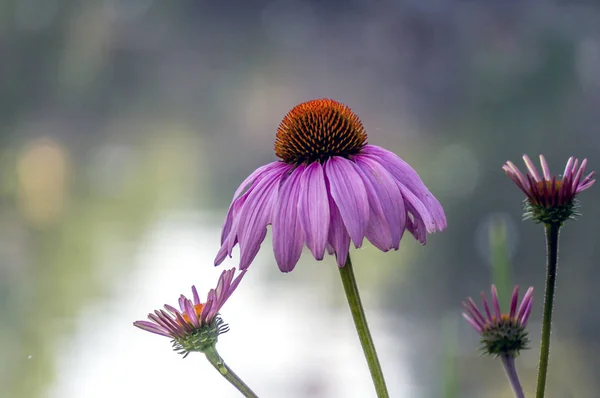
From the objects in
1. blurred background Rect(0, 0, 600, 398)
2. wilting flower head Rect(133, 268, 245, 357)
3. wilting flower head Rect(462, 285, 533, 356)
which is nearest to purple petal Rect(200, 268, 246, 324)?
wilting flower head Rect(133, 268, 245, 357)

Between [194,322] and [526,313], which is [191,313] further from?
[526,313]

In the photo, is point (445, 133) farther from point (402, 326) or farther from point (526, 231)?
point (402, 326)

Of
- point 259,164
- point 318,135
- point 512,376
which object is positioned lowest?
point 512,376

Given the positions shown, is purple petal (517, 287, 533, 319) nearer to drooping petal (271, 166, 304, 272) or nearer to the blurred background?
drooping petal (271, 166, 304, 272)

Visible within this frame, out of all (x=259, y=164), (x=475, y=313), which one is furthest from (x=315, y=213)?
(x=259, y=164)

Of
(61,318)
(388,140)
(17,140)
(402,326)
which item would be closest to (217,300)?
(402,326)

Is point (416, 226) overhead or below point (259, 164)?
below
